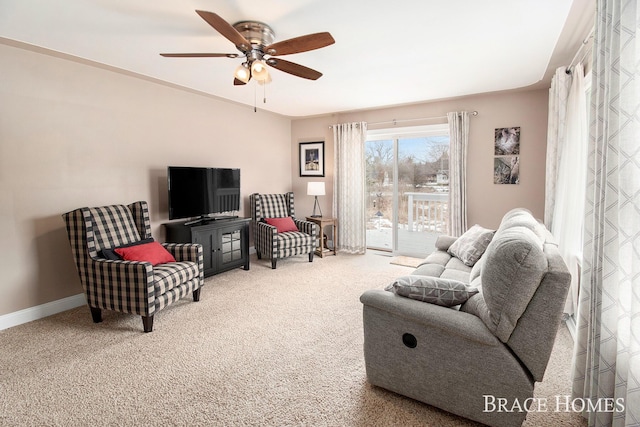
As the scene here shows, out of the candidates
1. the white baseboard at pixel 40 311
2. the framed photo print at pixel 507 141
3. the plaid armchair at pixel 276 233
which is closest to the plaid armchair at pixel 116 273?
the white baseboard at pixel 40 311

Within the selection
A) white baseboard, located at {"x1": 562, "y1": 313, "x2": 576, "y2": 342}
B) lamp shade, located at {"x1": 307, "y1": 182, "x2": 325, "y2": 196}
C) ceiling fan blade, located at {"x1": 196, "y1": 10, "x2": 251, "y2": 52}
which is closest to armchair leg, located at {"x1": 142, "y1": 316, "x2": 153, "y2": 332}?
ceiling fan blade, located at {"x1": 196, "y1": 10, "x2": 251, "y2": 52}

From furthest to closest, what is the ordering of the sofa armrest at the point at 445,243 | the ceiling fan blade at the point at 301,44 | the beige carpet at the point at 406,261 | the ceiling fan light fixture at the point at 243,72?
the beige carpet at the point at 406,261, the sofa armrest at the point at 445,243, the ceiling fan light fixture at the point at 243,72, the ceiling fan blade at the point at 301,44

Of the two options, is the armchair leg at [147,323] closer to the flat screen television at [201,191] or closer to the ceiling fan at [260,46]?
the flat screen television at [201,191]

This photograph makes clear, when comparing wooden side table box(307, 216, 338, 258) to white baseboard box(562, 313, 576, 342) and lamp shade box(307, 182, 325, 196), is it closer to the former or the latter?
lamp shade box(307, 182, 325, 196)

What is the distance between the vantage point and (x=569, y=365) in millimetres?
2234

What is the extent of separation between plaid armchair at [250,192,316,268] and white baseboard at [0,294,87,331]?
226 cm

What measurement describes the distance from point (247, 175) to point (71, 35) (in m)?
2.96

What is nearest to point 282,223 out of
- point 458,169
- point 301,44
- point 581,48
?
point 458,169

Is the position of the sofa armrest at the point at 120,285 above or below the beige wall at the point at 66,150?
below

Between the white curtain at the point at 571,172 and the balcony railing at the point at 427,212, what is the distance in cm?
204

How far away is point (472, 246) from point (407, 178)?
2.46 m

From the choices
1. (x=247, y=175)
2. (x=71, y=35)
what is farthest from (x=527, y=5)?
(x=247, y=175)

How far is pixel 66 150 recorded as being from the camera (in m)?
3.19

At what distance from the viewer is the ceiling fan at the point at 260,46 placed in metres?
2.12
